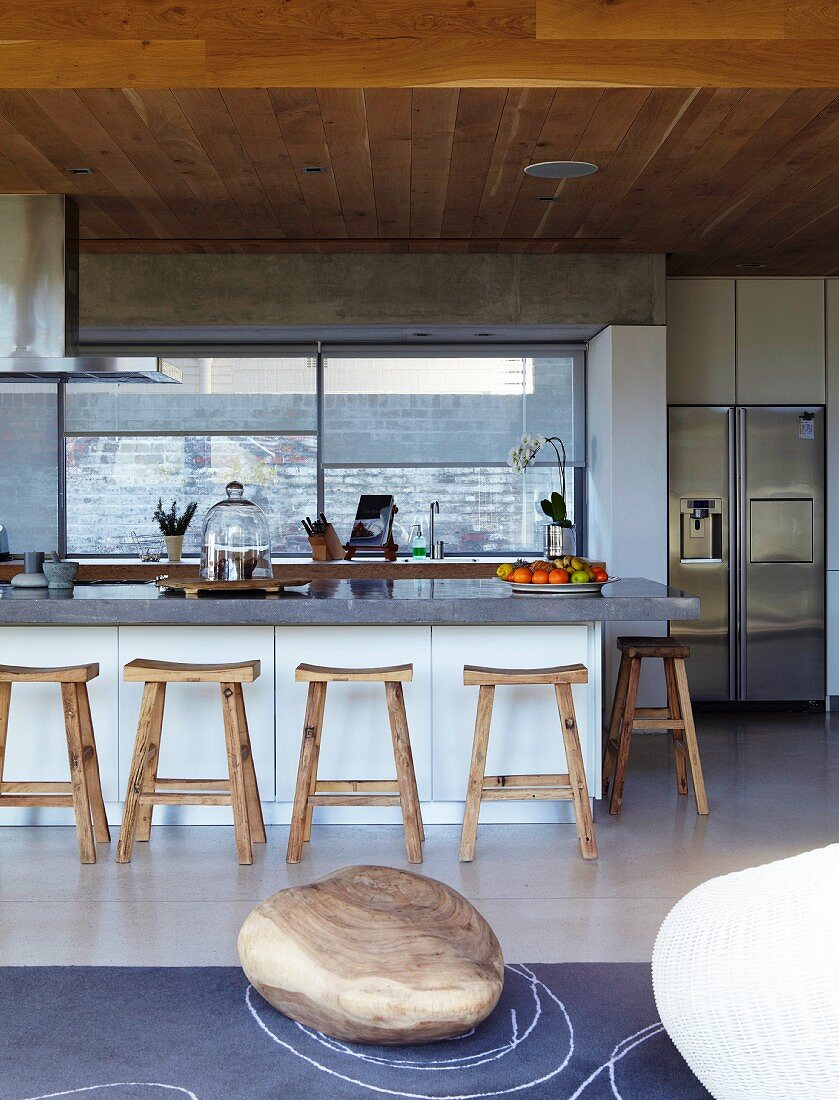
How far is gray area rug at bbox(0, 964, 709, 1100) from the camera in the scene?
2.25m

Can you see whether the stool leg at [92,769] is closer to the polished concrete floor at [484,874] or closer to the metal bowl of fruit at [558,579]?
the polished concrete floor at [484,874]

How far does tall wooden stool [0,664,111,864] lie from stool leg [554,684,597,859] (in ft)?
5.38

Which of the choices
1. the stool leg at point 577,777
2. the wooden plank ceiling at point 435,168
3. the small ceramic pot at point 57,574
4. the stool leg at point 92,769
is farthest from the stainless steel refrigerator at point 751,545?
the stool leg at point 92,769

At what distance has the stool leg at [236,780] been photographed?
148 inches

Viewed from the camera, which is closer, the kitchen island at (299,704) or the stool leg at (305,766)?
the stool leg at (305,766)

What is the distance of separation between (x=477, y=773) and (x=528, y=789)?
Answer: 0.61 ft

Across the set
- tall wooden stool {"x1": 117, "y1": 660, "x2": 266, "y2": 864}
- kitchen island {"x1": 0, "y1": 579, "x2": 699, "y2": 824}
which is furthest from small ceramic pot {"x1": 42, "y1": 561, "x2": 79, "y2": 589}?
tall wooden stool {"x1": 117, "y1": 660, "x2": 266, "y2": 864}

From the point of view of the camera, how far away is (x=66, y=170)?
4598 millimetres

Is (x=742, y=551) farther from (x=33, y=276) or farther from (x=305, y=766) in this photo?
(x=33, y=276)

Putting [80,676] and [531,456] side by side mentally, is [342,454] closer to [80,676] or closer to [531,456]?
[531,456]

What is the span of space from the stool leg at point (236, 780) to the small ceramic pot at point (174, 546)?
298cm

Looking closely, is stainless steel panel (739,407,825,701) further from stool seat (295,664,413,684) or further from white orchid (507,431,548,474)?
stool seat (295,664,413,684)

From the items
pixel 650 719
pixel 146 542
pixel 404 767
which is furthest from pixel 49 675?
pixel 146 542

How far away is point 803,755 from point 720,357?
247 cm
